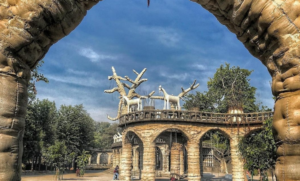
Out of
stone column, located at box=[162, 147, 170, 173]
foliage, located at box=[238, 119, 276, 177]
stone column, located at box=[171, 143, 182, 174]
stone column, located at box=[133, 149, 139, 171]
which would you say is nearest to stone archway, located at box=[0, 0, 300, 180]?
foliage, located at box=[238, 119, 276, 177]

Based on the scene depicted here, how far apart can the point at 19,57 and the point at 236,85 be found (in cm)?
3757

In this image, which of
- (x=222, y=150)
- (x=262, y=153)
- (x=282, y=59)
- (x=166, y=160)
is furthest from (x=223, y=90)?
(x=282, y=59)

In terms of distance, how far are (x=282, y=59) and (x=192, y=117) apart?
18296 millimetres

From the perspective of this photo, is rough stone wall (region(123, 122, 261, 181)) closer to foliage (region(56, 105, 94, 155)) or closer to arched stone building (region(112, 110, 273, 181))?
arched stone building (region(112, 110, 273, 181))

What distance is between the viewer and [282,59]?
140 inches

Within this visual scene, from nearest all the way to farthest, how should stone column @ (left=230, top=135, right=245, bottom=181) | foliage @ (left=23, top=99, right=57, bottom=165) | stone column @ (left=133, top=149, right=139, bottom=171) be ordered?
1. stone column @ (left=230, top=135, right=245, bottom=181)
2. foliage @ (left=23, top=99, right=57, bottom=165)
3. stone column @ (left=133, top=149, right=139, bottom=171)

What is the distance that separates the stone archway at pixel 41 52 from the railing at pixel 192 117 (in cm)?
1695

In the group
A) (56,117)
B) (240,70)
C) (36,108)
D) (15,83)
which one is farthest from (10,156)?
(240,70)

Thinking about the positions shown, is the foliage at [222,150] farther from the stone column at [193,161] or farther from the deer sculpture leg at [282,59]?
the deer sculpture leg at [282,59]

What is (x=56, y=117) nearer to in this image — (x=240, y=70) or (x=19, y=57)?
(x=240, y=70)

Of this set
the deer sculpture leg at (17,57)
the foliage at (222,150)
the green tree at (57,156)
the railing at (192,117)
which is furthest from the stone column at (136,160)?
the deer sculpture leg at (17,57)

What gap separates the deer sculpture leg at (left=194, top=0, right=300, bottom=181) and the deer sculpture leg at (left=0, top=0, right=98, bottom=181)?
3030mm

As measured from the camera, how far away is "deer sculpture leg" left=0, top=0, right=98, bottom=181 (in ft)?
11.0

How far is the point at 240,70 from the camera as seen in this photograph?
39938mm
